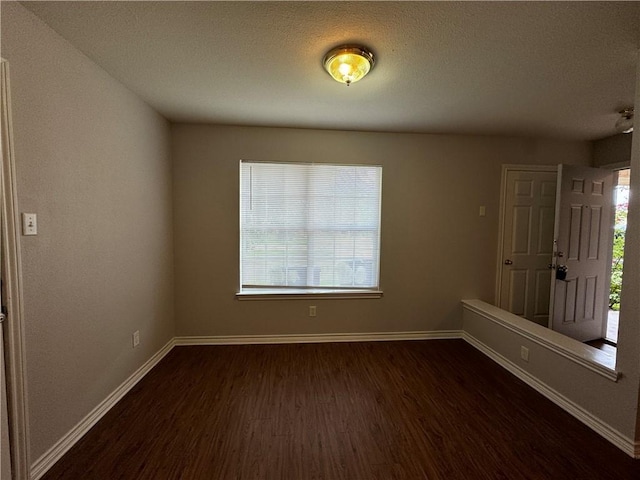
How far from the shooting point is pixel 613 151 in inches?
117

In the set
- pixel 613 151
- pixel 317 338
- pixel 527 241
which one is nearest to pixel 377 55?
pixel 317 338

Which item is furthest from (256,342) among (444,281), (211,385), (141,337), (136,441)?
(444,281)

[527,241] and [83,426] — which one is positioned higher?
[527,241]

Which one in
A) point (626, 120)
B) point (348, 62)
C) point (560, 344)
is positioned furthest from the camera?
point (626, 120)

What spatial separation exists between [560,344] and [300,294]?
2.25 meters

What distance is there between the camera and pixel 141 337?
230 centimetres

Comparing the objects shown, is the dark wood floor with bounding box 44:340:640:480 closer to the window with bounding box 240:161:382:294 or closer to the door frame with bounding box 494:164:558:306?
the window with bounding box 240:161:382:294

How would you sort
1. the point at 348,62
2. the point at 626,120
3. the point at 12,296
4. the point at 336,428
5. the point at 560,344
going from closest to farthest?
the point at 12,296 → the point at 348,62 → the point at 336,428 → the point at 560,344 → the point at 626,120

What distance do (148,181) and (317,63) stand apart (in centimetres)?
177

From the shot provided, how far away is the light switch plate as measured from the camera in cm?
130

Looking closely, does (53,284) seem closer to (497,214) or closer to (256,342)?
(256,342)

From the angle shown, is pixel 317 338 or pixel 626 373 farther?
pixel 317 338

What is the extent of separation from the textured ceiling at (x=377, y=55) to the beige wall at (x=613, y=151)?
0.56 metres

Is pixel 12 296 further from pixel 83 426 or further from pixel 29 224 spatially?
pixel 83 426
